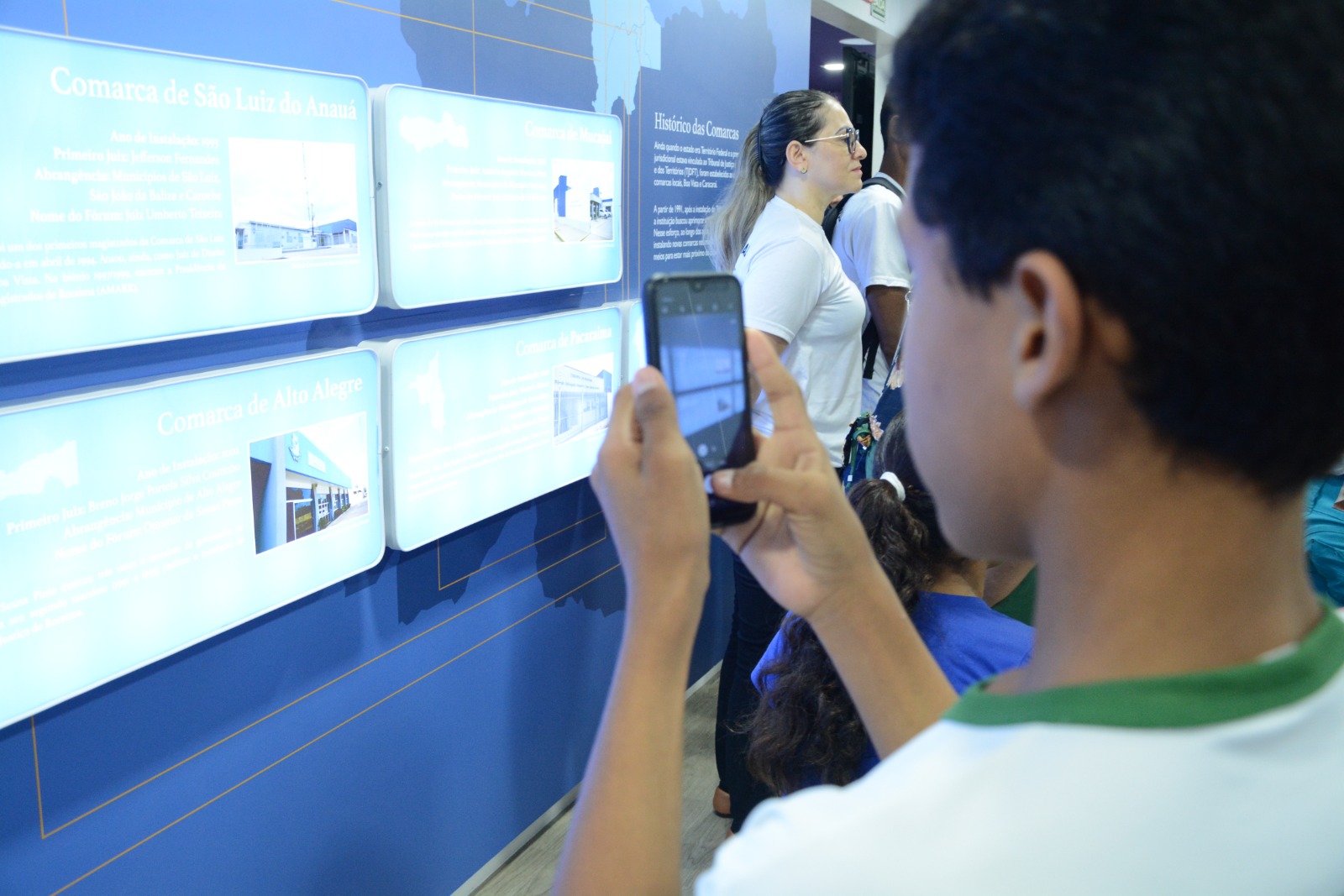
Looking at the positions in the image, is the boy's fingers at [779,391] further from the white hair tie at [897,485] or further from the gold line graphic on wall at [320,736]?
the gold line graphic on wall at [320,736]

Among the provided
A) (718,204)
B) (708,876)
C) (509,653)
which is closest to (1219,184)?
(708,876)

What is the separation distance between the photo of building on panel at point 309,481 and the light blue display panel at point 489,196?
291 millimetres

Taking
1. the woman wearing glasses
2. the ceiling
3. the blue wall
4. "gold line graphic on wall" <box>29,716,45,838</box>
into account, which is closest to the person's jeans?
the woman wearing glasses

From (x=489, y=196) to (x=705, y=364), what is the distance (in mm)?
1223

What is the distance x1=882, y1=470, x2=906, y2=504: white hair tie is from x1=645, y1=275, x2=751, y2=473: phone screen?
0.73 meters

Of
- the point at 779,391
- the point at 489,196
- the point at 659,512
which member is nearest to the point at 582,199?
the point at 489,196

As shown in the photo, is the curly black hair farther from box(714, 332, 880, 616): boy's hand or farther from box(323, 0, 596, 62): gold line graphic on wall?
box(323, 0, 596, 62): gold line graphic on wall

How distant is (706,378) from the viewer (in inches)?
42.4

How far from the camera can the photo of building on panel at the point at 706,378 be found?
104 cm

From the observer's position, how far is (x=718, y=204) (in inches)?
131

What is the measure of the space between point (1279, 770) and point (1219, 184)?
11.3 inches

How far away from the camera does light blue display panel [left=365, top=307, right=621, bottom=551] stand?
6.52 ft

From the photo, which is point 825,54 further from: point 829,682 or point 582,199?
point 829,682

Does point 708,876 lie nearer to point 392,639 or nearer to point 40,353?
point 40,353
